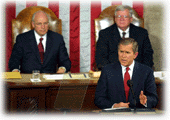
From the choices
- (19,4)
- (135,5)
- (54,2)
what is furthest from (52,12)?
(135,5)

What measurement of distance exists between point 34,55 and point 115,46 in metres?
1.24

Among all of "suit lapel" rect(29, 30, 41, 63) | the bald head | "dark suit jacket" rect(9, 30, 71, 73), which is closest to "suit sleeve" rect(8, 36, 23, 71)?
"dark suit jacket" rect(9, 30, 71, 73)

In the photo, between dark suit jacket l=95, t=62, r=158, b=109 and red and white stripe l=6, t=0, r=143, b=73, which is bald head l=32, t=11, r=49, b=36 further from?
dark suit jacket l=95, t=62, r=158, b=109

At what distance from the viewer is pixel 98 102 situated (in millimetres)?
2639

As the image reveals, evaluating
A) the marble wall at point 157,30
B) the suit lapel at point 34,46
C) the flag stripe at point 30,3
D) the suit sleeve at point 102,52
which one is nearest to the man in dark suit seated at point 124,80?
the suit sleeve at point 102,52

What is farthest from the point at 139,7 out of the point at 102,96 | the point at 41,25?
the point at 102,96

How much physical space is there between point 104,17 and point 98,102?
2.68 m

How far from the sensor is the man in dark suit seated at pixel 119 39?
14.2ft

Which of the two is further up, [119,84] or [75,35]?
[75,35]

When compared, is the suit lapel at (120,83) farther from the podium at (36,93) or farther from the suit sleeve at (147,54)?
the suit sleeve at (147,54)

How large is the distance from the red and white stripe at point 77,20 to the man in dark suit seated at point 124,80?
2.58 m

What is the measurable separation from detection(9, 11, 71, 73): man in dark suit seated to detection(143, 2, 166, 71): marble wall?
1724 millimetres

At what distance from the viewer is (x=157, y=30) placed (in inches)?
204

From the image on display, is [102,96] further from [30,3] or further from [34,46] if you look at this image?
[30,3]
